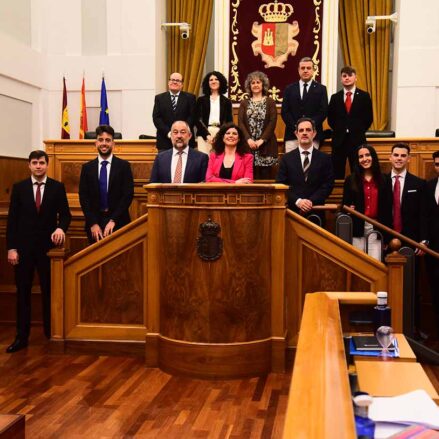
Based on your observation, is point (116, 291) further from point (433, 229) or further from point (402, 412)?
point (402, 412)

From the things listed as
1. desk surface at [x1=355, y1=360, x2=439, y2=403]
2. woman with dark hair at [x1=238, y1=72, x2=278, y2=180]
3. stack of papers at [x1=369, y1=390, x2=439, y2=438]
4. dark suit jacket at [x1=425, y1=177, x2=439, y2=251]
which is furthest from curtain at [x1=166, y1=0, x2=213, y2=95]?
stack of papers at [x1=369, y1=390, x2=439, y2=438]

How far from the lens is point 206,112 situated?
5.20 meters

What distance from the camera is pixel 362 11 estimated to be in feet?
26.2

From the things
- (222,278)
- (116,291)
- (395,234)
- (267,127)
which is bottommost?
(116,291)

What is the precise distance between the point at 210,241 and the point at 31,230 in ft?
4.48

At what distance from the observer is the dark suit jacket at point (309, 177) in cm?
425

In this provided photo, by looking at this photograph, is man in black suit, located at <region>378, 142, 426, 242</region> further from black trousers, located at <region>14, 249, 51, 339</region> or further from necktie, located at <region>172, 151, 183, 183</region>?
black trousers, located at <region>14, 249, 51, 339</region>

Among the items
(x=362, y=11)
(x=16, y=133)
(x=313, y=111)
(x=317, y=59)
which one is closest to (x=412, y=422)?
(x=313, y=111)

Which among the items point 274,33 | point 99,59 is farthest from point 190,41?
point 99,59

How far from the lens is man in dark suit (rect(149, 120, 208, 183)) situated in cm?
415

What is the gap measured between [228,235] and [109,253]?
2.81 feet

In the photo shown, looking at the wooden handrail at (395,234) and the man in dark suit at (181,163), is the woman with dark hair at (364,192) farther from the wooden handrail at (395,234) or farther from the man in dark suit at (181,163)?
the man in dark suit at (181,163)

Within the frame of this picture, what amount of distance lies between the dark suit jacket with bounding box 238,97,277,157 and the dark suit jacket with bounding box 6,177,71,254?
1.49 m

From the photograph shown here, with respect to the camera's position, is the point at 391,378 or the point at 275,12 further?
the point at 275,12
